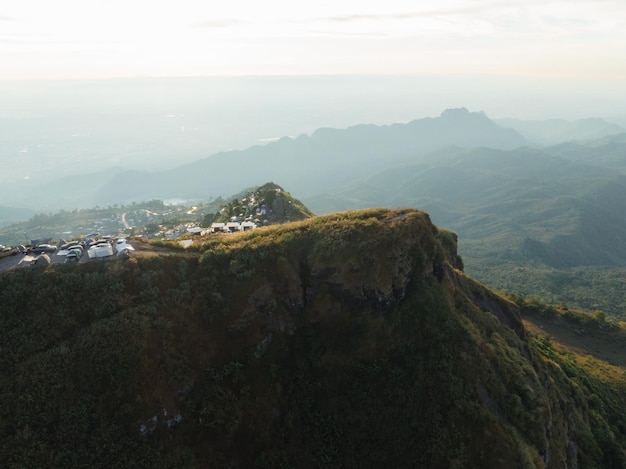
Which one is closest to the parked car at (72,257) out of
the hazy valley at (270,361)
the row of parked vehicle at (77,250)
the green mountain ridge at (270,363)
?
the row of parked vehicle at (77,250)

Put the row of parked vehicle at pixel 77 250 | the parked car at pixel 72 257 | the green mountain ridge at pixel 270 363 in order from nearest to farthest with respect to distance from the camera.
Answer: the green mountain ridge at pixel 270 363 → the parked car at pixel 72 257 → the row of parked vehicle at pixel 77 250

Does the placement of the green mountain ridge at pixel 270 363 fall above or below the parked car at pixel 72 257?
below

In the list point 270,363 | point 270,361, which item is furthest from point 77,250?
point 270,363

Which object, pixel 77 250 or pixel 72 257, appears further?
pixel 77 250

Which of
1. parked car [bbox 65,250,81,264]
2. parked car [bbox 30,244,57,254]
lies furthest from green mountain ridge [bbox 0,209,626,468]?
parked car [bbox 30,244,57,254]

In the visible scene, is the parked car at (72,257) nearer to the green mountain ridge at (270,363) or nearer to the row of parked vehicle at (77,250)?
the row of parked vehicle at (77,250)

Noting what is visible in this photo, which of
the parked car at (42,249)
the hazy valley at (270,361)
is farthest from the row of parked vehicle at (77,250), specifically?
the hazy valley at (270,361)

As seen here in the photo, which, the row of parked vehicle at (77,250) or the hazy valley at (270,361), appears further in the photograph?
the row of parked vehicle at (77,250)

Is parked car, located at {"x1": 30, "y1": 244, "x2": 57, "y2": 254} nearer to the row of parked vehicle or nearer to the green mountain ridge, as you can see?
the row of parked vehicle

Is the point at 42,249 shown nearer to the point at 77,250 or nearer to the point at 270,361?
the point at 77,250

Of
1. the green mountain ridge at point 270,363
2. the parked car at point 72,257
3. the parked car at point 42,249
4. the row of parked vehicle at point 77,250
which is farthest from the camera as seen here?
the parked car at point 42,249
